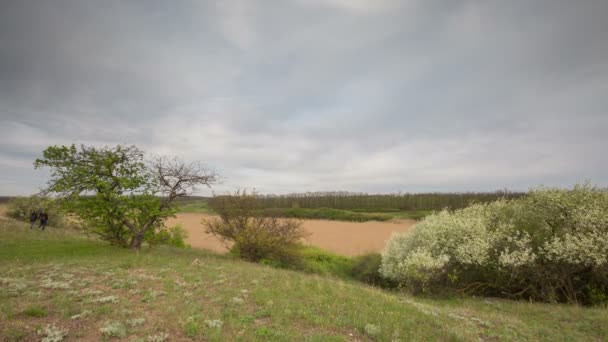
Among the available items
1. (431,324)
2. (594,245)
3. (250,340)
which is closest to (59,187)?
(250,340)

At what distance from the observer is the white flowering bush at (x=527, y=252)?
17016mm

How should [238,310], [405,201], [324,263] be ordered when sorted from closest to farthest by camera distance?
[238,310] < [324,263] < [405,201]

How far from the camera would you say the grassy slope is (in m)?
7.88

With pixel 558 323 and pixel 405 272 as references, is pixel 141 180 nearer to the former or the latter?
pixel 405 272

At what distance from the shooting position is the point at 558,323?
39.2 ft

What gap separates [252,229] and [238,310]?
1505 cm

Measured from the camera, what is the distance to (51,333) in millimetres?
6961

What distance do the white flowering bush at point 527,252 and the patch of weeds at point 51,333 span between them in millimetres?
18051

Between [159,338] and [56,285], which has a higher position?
[56,285]

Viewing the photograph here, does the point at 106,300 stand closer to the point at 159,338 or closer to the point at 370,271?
the point at 159,338

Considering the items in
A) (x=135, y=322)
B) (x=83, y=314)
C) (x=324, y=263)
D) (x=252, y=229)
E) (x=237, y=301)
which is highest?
(x=252, y=229)

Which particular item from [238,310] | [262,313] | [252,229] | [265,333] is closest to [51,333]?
[238,310]

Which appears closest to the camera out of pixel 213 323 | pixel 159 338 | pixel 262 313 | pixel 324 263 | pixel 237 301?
pixel 159 338

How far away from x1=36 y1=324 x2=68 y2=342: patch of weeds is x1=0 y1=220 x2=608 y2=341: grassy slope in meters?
0.20
